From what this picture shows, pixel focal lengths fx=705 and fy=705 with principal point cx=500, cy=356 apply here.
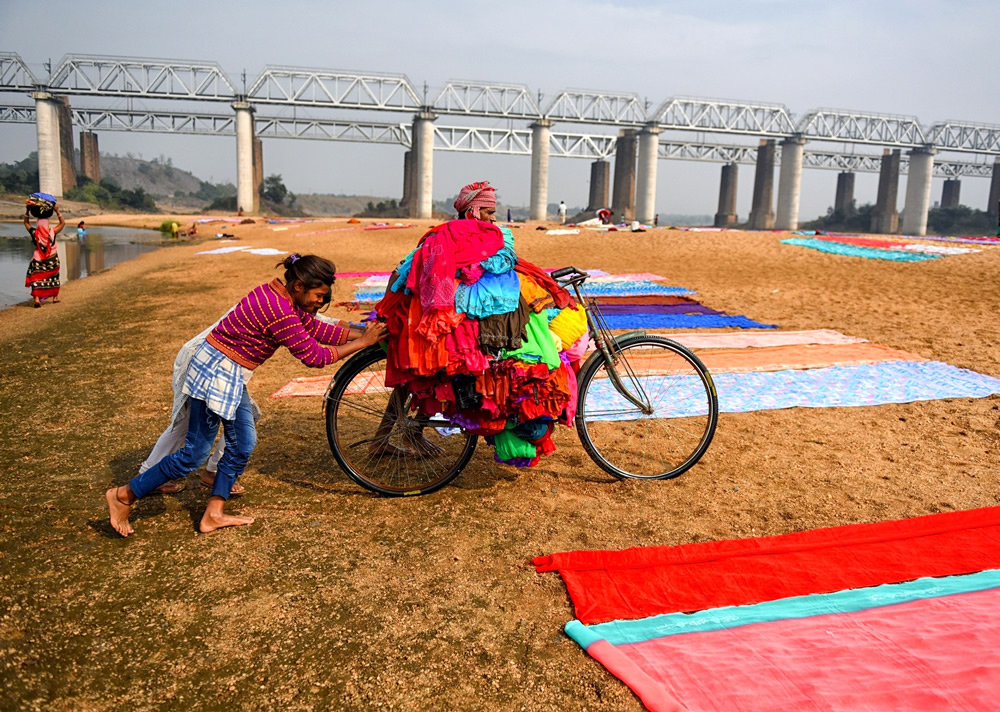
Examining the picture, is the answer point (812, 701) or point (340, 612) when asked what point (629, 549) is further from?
point (340, 612)

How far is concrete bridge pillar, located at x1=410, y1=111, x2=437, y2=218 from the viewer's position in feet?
175

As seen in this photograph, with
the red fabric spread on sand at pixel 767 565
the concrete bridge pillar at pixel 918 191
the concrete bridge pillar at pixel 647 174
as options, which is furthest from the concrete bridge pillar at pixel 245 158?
the concrete bridge pillar at pixel 918 191

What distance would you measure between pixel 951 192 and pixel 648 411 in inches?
3335

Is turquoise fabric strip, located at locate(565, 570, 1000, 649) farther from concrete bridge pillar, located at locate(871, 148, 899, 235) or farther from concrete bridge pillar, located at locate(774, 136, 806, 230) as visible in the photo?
concrete bridge pillar, located at locate(871, 148, 899, 235)

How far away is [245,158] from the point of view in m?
51.4

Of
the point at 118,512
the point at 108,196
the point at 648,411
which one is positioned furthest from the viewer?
the point at 108,196

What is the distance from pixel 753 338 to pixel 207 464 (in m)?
6.04

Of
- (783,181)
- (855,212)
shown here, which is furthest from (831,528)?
A: (855,212)

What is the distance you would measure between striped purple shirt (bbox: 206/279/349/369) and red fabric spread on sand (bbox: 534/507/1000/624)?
146 centimetres

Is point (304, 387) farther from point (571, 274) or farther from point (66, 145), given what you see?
point (66, 145)

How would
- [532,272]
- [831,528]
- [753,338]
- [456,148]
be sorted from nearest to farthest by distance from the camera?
[831,528], [532,272], [753,338], [456,148]

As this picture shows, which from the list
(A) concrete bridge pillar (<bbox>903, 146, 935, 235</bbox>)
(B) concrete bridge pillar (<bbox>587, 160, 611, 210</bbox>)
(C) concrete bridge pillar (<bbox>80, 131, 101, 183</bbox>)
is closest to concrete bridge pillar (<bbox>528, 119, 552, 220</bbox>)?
(B) concrete bridge pillar (<bbox>587, 160, 611, 210</bbox>)

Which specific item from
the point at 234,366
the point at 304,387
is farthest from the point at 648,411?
the point at 304,387

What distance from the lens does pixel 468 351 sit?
11.5 ft
